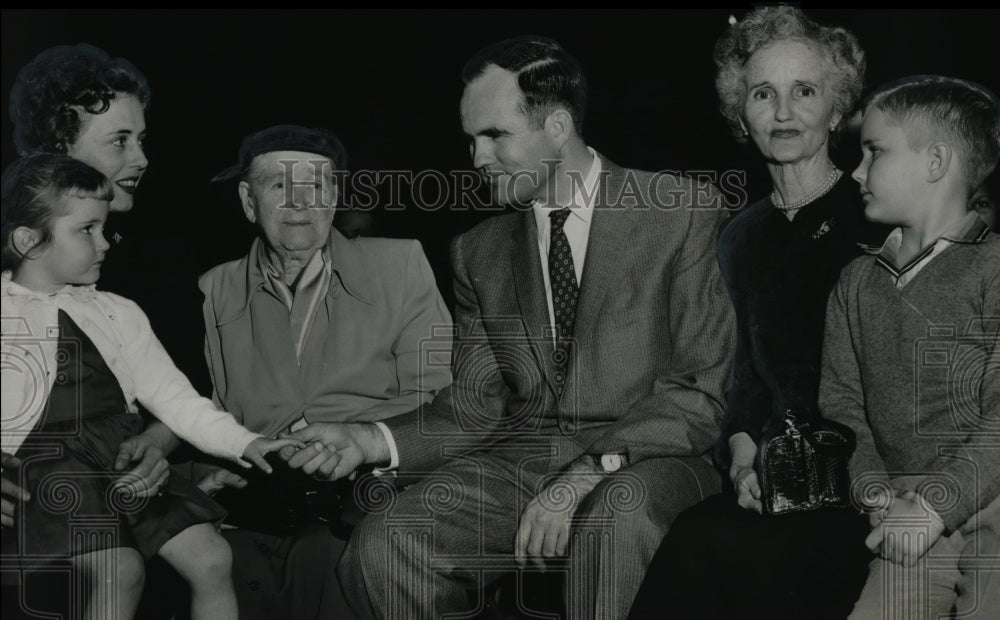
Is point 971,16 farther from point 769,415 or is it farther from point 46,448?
point 46,448

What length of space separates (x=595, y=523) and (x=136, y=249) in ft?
6.03

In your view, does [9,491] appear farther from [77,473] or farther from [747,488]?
[747,488]

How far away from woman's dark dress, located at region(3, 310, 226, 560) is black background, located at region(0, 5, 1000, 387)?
305 mm

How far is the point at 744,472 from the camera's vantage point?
13.2 ft

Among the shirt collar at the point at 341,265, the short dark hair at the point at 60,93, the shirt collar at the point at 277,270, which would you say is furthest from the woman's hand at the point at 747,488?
the short dark hair at the point at 60,93

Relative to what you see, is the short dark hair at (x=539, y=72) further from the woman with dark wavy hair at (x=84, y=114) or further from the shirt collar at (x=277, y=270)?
the woman with dark wavy hair at (x=84, y=114)

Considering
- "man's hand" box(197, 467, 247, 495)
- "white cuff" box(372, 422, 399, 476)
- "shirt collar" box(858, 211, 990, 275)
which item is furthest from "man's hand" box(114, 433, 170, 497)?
"shirt collar" box(858, 211, 990, 275)

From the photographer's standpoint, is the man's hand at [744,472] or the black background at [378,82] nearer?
the man's hand at [744,472]

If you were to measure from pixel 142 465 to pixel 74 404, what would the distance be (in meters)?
0.29

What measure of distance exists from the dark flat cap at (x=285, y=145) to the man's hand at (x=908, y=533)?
6.94 ft

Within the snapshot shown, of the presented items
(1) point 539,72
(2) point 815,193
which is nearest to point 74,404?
(1) point 539,72

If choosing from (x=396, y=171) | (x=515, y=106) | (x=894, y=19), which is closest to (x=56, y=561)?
(x=396, y=171)

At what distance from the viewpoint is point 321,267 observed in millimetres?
4418

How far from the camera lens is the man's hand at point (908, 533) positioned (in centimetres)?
373
